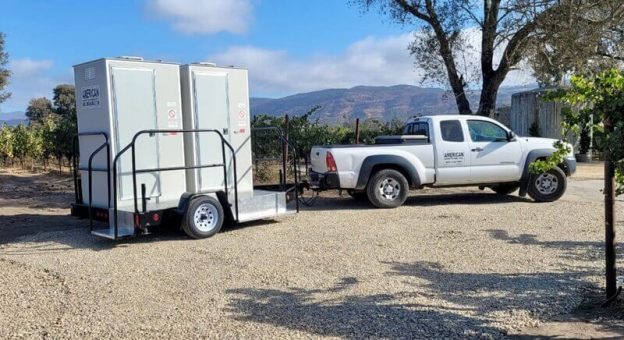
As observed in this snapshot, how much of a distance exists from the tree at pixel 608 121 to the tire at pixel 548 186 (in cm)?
690

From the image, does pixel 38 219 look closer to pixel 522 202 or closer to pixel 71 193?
pixel 71 193

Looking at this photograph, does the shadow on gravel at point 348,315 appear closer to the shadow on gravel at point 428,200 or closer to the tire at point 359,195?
the shadow on gravel at point 428,200

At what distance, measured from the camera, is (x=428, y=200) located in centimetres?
1329

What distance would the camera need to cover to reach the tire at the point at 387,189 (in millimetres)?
11789

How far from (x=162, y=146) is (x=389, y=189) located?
15.8 ft

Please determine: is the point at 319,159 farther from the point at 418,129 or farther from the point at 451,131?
the point at 451,131

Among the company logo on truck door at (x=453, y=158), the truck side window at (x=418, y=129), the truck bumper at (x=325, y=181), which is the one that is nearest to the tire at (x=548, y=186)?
the company logo on truck door at (x=453, y=158)

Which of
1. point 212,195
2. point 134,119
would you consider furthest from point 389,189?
point 134,119

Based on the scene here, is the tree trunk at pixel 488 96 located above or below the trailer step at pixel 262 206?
above

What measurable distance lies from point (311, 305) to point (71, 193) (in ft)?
41.1

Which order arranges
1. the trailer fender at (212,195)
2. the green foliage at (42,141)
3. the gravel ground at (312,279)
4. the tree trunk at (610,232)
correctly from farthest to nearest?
the green foliage at (42,141), the trailer fender at (212,195), the tree trunk at (610,232), the gravel ground at (312,279)

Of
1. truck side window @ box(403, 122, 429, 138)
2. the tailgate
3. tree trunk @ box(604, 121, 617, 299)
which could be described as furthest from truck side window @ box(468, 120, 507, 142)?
tree trunk @ box(604, 121, 617, 299)

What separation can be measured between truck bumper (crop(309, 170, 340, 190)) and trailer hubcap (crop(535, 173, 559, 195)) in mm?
4337

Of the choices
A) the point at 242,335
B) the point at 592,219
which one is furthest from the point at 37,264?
the point at 592,219
